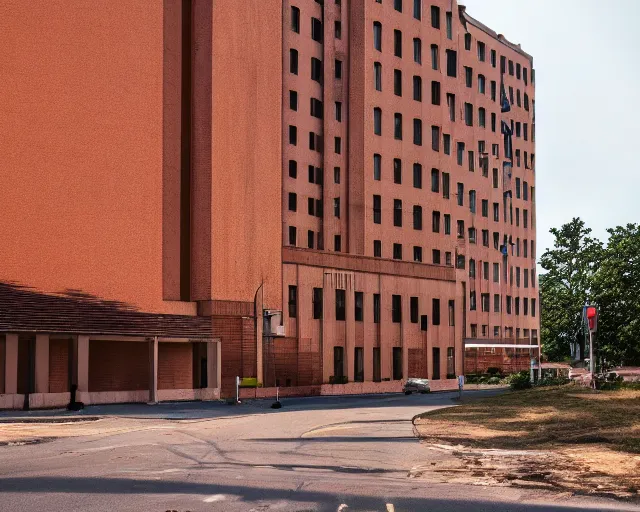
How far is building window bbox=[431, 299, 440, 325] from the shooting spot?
8662 cm

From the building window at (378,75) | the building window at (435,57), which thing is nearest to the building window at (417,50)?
the building window at (435,57)

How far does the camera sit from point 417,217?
87.1 metres

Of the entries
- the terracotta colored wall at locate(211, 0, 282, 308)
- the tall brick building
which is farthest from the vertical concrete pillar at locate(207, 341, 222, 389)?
the terracotta colored wall at locate(211, 0, 282, 308)

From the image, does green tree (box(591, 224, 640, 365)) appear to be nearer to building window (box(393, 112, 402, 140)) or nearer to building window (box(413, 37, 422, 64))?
building window (box(393, 112, 402, 140))

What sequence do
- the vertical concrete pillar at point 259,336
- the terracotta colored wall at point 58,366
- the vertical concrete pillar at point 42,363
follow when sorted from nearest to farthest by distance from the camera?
the vertical concrete pillar at point 42,363 < the terracotta colored wall at point 58,366 < the vertical concrete pillar at point 259,336

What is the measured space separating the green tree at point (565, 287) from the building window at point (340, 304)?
43769 millimetres

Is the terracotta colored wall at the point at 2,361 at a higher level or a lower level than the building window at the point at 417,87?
lower

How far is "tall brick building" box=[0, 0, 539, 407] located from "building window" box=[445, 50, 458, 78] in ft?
0.71

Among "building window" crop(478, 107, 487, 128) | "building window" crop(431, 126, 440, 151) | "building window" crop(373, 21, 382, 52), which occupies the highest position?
"building window" crop(373, 21, 382, 52)

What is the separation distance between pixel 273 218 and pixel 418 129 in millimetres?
23974

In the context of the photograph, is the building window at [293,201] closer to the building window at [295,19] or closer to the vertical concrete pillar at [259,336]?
the vertical concrete pillar at [259,336]

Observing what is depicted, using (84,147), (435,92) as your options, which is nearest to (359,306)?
(435,92)

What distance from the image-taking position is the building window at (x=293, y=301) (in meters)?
70.9

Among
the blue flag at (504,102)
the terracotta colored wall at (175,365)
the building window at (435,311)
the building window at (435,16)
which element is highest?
the building window at (435,16)
